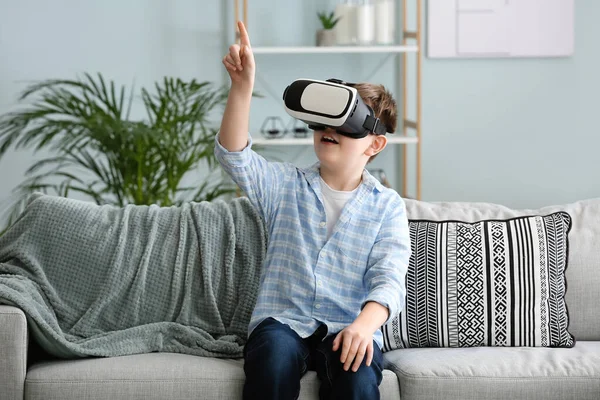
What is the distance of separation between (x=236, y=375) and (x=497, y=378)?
1.86ft

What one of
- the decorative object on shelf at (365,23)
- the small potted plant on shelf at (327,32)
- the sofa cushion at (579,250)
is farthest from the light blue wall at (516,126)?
the sofa cushion at (579,250)

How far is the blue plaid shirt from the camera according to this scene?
1.87 metres

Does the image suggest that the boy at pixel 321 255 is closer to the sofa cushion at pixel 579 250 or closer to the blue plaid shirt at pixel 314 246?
the blue plaid shirt at pixel 314 246

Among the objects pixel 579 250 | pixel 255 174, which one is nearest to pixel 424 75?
pixel 579 250

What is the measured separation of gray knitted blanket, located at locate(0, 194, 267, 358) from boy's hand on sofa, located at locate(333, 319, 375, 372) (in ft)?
1.35

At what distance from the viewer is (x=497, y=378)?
1.91 metres

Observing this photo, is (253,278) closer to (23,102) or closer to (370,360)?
(370,360)

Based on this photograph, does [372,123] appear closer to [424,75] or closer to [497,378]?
[497,378]

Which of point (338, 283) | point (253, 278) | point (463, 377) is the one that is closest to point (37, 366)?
point (253, 278)

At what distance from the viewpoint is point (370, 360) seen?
1.73 metres

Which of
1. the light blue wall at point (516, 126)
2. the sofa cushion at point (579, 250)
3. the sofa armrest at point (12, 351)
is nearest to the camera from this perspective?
the sofa armrest at point (12, 351)

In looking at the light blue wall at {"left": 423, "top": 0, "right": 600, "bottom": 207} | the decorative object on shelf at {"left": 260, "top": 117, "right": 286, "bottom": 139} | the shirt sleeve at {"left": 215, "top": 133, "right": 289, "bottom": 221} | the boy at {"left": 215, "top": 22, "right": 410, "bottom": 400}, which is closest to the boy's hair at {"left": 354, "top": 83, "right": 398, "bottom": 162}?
the boy at {"left": 215, "top": 22, "right": 410, "bottom": 400}

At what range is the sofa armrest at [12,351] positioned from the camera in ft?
5.96

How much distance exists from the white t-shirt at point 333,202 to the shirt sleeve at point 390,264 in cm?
10
